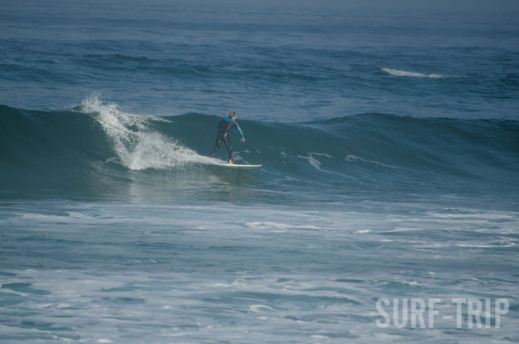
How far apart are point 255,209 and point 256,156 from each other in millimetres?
5686

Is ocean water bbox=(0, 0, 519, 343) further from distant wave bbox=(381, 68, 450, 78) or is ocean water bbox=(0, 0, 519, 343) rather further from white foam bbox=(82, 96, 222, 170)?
distant wave bbox=(381, 68, 450, 78)

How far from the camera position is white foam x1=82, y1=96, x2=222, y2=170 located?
14914mm

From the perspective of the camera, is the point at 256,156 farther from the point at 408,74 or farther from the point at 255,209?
the point at 408,74

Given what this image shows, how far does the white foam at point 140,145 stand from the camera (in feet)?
48.9

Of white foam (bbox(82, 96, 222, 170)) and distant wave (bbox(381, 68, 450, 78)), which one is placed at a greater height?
distant wave (bbox(381, 68, 450, 78))

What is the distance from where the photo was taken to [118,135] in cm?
1617

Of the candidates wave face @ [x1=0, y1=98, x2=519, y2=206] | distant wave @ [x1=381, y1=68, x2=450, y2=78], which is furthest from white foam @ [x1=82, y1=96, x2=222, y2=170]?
distant wave @ [x1=381, y1=68, x2=450, y2=78]

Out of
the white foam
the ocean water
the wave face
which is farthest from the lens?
the white foam

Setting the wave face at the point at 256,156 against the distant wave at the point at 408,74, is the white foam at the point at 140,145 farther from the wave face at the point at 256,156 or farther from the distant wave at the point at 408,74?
the distant wave at the point at 408,74

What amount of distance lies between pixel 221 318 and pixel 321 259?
226cm

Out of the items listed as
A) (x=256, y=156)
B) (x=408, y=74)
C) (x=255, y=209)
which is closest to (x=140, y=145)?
(x=256, y=156)

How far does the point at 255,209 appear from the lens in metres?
11.2

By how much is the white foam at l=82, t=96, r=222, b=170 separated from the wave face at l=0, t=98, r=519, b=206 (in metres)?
0.03

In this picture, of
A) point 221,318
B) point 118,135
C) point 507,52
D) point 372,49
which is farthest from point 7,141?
point 507,52
